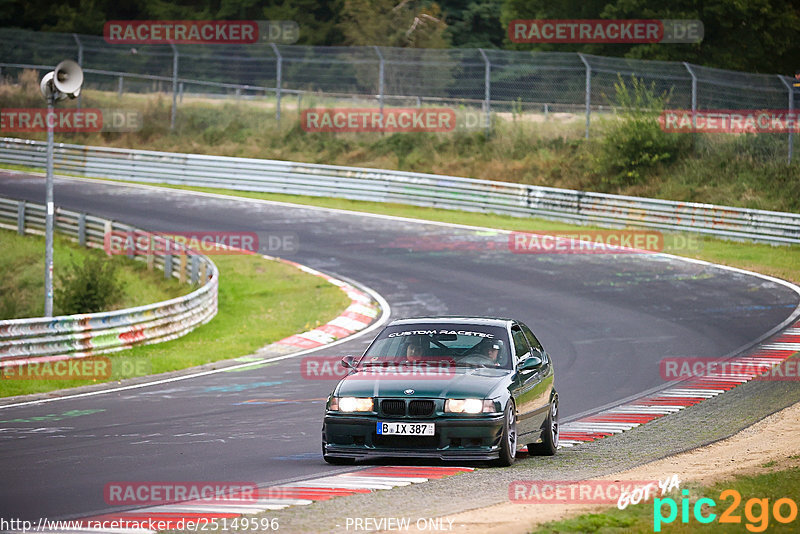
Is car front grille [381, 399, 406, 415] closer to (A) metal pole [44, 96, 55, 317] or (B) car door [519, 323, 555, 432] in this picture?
(B) car door [519, 323, 555, 432]

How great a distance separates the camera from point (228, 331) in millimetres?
21875

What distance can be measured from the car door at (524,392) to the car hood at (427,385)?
0.24 m

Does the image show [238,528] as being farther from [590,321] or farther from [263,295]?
[263,295]

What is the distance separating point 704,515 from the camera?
292 inches

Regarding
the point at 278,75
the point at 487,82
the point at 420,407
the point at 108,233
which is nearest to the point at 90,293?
the point at 108,233

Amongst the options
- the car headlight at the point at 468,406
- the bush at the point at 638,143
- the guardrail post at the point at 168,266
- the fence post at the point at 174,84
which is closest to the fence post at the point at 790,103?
the bush at the point at 638,143

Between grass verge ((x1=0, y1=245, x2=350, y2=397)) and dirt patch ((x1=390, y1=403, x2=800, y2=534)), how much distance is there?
924 centimetres

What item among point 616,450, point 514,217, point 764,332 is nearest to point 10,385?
point 616,450

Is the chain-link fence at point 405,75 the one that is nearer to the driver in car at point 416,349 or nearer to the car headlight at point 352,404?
the driver in car at point 416,349

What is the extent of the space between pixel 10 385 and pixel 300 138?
95.8 ft

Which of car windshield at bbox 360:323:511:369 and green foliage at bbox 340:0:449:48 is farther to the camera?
green foliage at bbox 340:0:449:48

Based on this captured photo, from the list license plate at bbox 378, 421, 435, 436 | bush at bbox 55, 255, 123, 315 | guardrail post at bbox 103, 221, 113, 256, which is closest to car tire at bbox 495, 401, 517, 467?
license plate at bbox 378, 421, 435, 436

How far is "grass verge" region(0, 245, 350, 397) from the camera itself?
1775 cm

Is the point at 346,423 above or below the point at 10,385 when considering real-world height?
above
